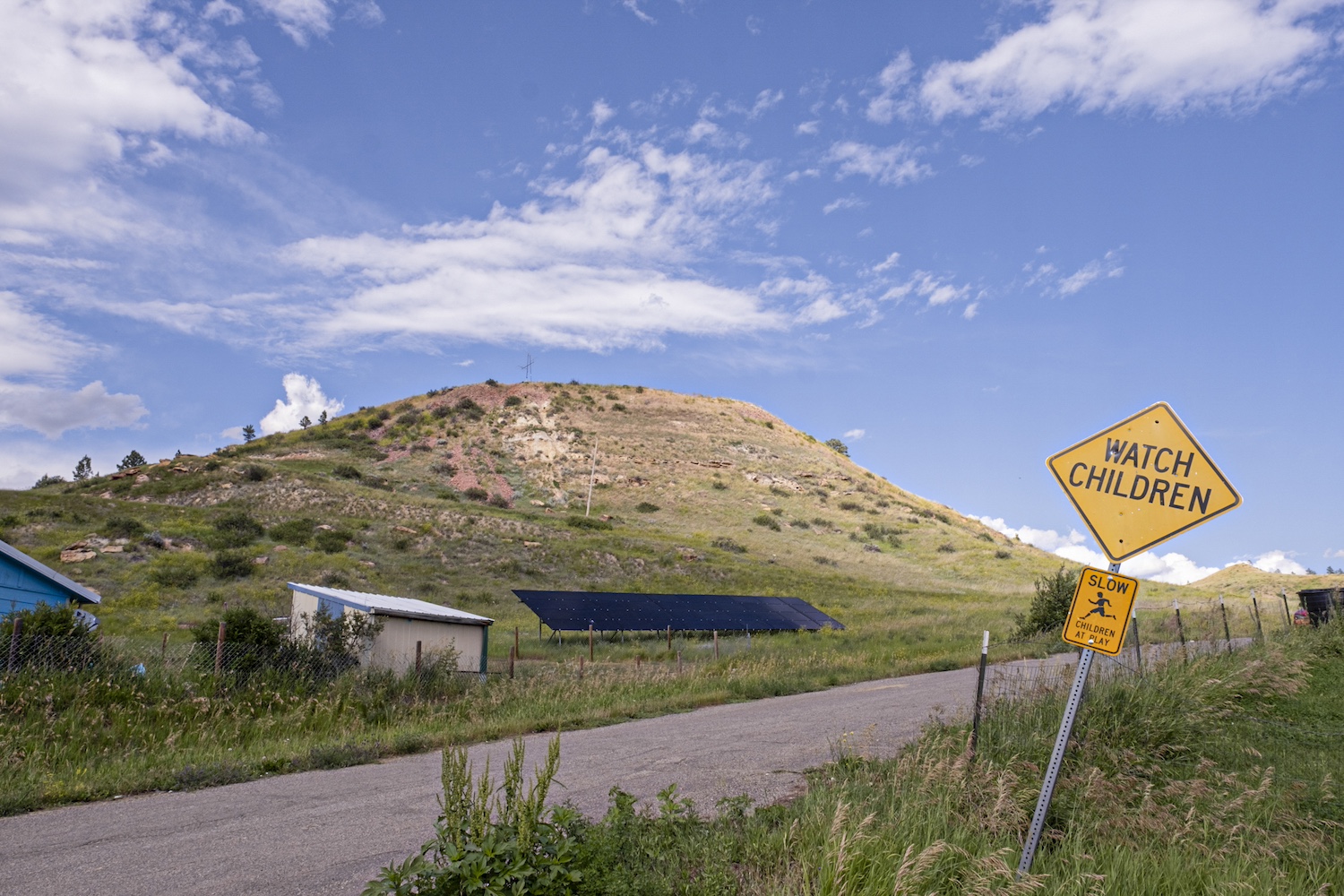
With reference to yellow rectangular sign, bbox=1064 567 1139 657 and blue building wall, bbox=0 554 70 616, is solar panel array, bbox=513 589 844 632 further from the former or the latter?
yellow rectangular sign, bbox=1064 567 1139 657

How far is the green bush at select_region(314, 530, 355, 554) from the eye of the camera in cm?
3709

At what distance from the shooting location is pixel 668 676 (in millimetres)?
18203

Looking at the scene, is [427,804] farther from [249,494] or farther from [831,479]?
[831,479]

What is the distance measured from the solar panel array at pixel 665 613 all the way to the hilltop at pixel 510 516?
5.19 meters

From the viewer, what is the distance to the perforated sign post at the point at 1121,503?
16.6 ft

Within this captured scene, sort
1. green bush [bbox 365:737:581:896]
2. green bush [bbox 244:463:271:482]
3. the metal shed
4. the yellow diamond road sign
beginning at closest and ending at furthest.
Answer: green bush [bbox 365:737:581:896] → the yellow diamond road sign → the metal shed → green bush [bbox 244:463:271:482]

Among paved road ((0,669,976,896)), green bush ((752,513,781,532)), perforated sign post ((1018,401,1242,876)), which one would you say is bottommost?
paved road ((0,669,976,896))

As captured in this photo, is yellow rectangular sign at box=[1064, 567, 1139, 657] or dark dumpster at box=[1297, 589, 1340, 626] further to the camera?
dark dumpster at box=[1297, 589, 1340, 626]

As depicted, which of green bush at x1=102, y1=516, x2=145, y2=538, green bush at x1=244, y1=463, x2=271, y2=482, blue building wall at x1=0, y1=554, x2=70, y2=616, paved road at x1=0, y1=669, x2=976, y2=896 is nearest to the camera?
paved road at x1=0, y1=669, x2=976, y2=896

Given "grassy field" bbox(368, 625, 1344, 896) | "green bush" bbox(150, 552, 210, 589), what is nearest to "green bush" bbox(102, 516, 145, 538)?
"green bush" bbox(150, 552, 210, 589)

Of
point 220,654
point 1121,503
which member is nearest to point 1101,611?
point 1121,503

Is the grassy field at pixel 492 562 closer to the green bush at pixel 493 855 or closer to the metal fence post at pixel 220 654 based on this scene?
the metal fence post at pixel 220 654

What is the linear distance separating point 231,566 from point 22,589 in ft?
52.0

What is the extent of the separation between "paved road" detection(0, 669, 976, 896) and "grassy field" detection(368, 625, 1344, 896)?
1315mm
